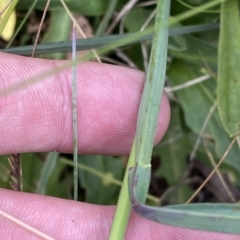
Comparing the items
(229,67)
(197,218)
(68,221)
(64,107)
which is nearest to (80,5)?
(64,107)

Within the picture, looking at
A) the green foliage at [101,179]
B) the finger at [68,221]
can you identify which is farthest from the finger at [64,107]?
the green foliage at [101,179]

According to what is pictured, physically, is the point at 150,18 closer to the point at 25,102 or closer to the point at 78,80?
the point at 78,80

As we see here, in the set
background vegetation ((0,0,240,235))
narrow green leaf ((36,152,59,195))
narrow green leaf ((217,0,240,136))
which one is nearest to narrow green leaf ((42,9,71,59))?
background vegetation ((0,0,240,235))

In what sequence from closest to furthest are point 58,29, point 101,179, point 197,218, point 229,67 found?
point 197,218 < point 229,67 < point 58,29 < point 101,179

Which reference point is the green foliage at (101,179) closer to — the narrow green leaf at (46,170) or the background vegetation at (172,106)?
the background vegetation at (172,106)

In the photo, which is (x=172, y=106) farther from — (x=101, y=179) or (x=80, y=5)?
(x=80, y=5)
